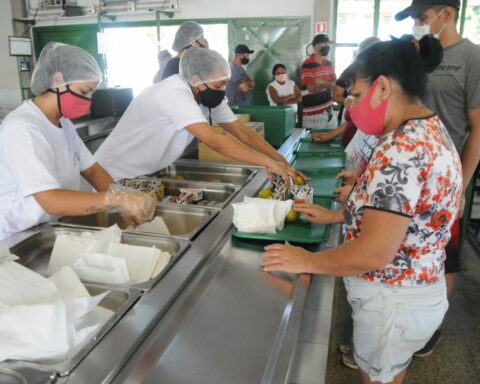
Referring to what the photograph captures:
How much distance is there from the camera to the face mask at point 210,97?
6.96 feet

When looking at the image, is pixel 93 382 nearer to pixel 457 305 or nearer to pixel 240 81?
pixel 457 305

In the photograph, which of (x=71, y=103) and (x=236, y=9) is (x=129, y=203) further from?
(x=236, y=9)

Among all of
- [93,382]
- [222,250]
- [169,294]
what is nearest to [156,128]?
[222,250]

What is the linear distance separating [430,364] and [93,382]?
2.07m

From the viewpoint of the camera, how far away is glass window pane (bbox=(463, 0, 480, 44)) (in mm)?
6104

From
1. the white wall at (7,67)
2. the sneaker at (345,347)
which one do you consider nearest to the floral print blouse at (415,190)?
the sneaker at (345,347)

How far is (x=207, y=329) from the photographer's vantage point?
1.04 meters

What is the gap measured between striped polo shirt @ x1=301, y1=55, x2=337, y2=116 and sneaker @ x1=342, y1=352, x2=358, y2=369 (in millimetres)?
3088

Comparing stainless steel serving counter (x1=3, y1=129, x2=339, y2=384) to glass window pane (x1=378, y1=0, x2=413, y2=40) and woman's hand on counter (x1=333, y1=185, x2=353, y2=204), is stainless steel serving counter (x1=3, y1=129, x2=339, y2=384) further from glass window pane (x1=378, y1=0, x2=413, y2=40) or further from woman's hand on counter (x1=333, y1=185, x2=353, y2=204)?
glass window pane (x1=378, y1=0, x2=413, y2=40)

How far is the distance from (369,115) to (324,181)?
3.37 feet

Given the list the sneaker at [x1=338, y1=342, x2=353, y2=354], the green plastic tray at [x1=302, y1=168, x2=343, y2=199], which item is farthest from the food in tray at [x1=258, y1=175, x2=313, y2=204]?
the sneaker at [x1=338, y1=342, x2=353, y2=354]

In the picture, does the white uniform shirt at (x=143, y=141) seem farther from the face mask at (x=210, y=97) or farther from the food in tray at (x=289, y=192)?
the food in tray at (x=289, y=192)

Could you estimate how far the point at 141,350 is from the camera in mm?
935

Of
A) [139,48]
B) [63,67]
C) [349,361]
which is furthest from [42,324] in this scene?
[139,48]
